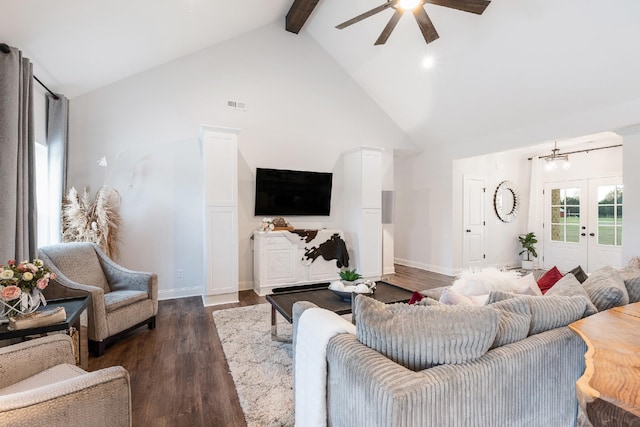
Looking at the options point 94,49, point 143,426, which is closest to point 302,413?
point 143,426

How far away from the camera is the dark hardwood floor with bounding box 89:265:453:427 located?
193cm

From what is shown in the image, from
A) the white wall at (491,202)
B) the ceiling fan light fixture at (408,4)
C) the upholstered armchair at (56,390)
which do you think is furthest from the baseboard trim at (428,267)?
the upholstered armchair at (56,390)

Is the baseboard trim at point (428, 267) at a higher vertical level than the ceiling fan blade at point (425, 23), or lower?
lower

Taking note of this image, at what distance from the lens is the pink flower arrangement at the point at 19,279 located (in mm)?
1766

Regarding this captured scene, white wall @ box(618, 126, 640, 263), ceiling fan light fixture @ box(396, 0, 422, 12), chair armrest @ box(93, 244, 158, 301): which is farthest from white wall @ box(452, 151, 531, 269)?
chair armrest @ box(93, 244, 158, 301)

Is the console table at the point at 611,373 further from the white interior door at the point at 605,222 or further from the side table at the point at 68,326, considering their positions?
the white interior door at the point at 605,222

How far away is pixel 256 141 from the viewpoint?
5.01 metres

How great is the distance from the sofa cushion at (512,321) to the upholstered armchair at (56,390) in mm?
1527

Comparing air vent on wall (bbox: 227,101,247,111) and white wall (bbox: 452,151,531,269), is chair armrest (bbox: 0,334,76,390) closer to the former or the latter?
air vent on wall (bbox: 227,101,247,111)

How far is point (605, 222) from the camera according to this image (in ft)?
19.5

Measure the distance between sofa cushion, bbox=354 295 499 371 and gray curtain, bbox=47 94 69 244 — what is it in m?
4.03

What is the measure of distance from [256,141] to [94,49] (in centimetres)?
227

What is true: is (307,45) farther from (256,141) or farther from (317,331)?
(317,331)

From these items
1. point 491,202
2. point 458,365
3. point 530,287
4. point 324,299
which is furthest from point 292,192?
point 491,202
